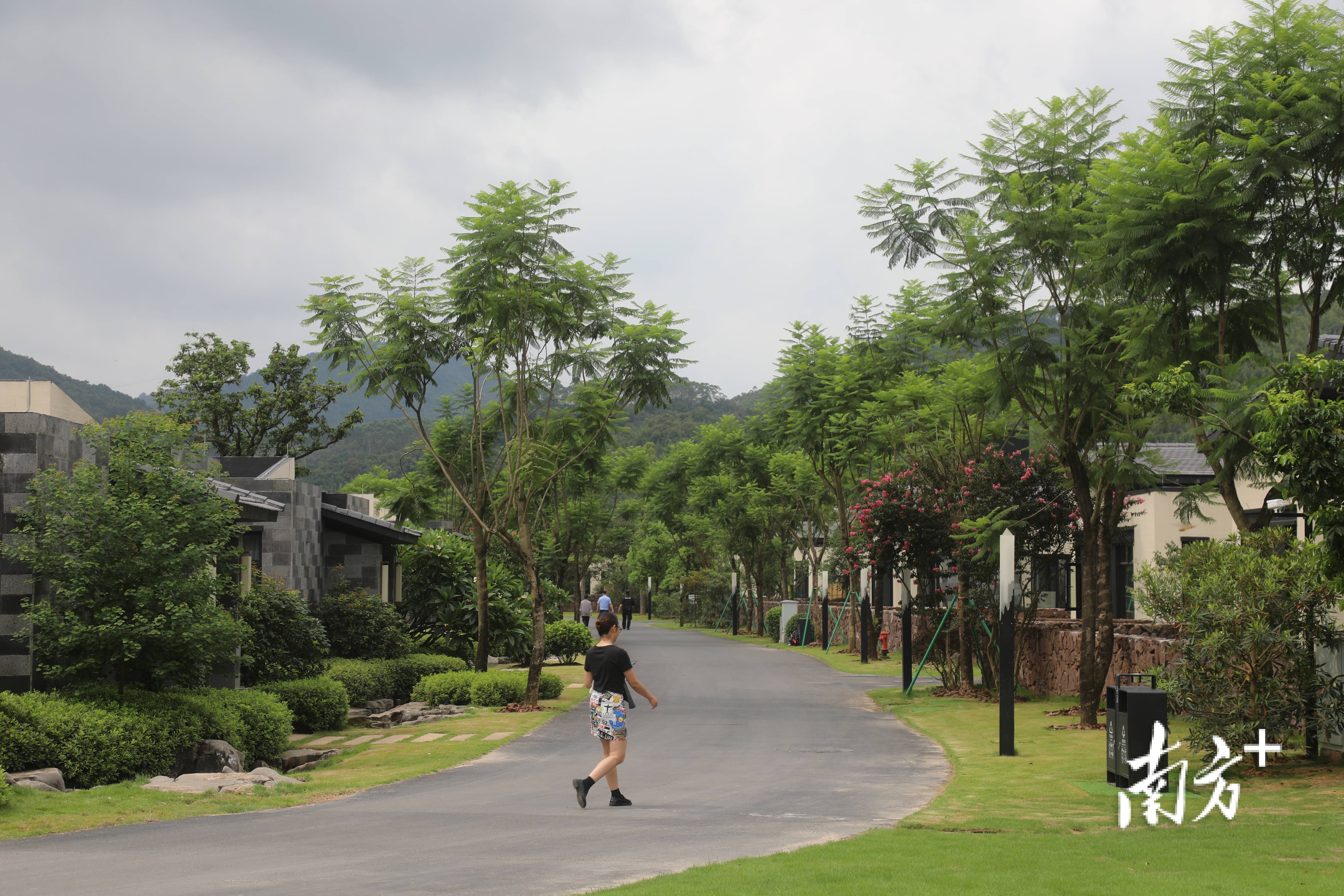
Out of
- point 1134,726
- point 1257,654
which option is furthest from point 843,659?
point 1134,726

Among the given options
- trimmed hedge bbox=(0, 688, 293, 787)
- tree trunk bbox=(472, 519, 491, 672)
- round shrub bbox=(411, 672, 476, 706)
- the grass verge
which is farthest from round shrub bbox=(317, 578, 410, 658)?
trimmed hedge bbox=(0, 688, 293, 787)

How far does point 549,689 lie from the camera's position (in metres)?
22.2

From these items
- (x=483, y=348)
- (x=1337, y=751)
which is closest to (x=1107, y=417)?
(x=1337, y=751)

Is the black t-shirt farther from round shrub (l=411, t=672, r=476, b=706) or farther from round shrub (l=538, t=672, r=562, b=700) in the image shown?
round shrub (l=538, t=672, r=562, b=700)

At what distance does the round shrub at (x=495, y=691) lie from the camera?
20.8 m

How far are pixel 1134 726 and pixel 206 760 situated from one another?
32.9 feet

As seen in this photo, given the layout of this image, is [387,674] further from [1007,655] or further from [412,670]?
[1007,655]

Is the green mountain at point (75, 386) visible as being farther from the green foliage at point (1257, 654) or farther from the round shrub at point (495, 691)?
the green foliage at point (1257, 654)

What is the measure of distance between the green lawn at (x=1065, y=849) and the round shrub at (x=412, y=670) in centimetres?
1276

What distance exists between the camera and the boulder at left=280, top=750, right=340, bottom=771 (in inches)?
571

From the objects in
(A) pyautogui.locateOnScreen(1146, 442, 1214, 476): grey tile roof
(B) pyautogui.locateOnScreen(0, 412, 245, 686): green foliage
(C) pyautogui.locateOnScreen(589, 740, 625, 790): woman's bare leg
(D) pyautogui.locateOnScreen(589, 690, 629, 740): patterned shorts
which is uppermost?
(A) pyautogui.locateOnScreen(1146, 442, 1214, 476): grey tile roof

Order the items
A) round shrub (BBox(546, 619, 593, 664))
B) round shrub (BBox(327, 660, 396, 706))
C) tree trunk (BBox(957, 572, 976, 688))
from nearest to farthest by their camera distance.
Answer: round shrub (BBox(327, 660, 396, 706)), tree trunk (BBox(957, 572, 976, 688)), round shrub (BBox(546, 619, 593, 664))

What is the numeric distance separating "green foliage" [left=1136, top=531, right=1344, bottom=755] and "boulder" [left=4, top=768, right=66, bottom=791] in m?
11.2

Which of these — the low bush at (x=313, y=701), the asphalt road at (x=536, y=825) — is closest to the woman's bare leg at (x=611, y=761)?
the asphalt road at (x=536, y=825)
